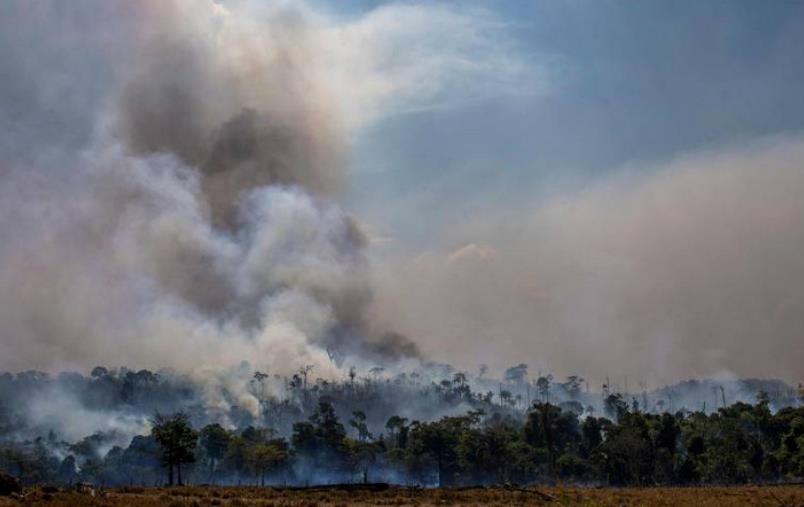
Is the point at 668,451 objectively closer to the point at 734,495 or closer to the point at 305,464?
the point at 734,495

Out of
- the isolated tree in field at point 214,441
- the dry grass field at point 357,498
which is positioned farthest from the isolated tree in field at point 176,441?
the isolated tree in field at point 214,441

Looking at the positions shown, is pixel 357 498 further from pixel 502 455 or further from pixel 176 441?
pixel 502 455

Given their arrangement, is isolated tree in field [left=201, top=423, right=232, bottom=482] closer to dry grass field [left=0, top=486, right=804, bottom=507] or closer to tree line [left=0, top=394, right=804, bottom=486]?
tree line [left=0, top=394, right=804, bottom=486]

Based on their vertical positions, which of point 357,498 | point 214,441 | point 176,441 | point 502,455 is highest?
point 176,441

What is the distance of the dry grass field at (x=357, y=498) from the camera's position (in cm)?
4569

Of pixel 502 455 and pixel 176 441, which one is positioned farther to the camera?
pixel 502 455

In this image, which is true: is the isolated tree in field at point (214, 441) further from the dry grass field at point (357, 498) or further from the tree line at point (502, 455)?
the dry grass field at point (357, 498)

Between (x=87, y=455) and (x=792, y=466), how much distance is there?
137 metres

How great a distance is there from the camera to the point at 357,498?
181ft

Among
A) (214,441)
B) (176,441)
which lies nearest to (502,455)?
(214,441)

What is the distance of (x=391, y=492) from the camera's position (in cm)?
6206

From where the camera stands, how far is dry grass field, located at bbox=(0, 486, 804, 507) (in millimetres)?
45688

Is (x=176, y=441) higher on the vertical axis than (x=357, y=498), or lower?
higher

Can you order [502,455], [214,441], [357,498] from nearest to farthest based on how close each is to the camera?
[357,498] → [502,455] → [214,441]
